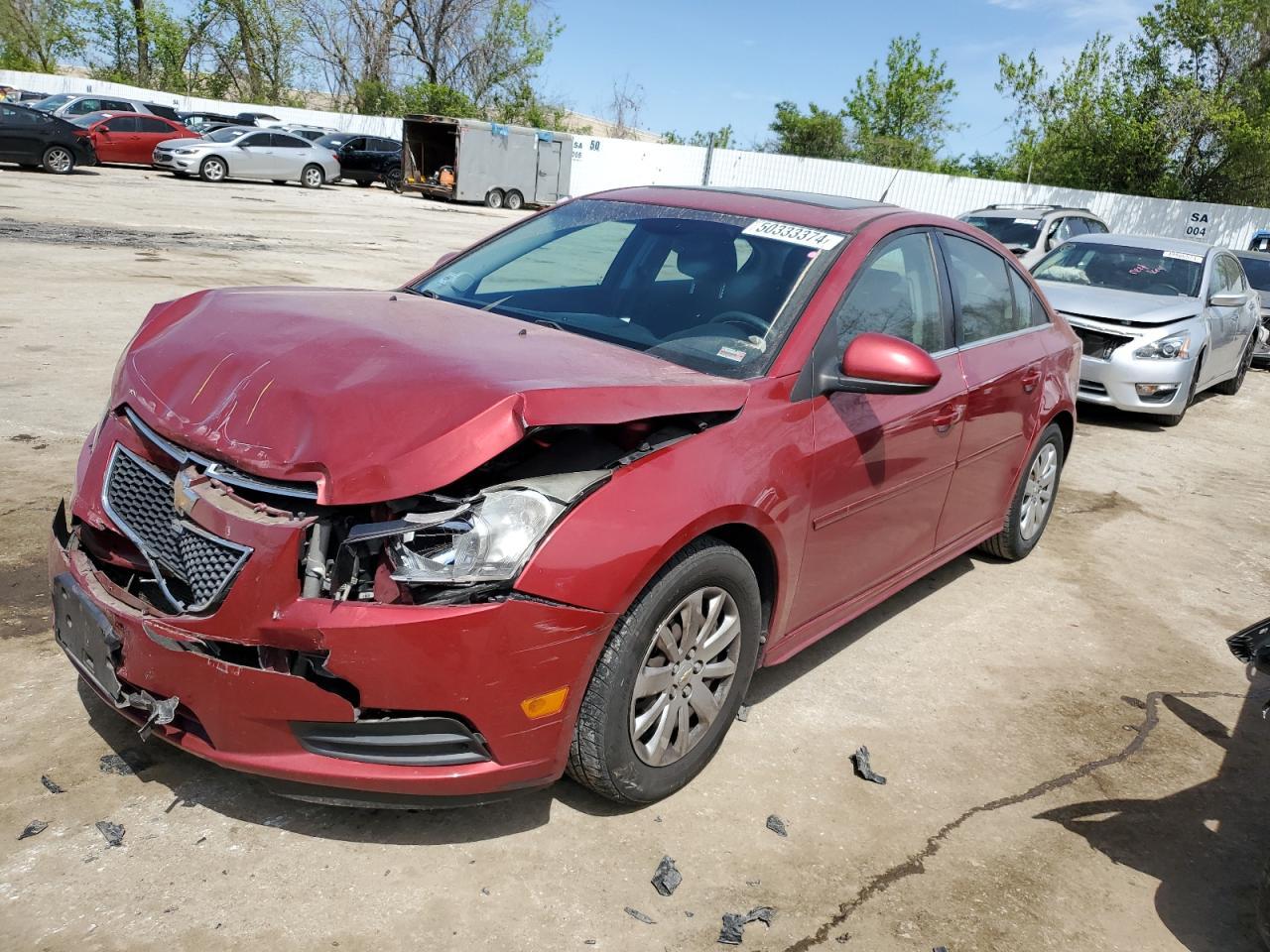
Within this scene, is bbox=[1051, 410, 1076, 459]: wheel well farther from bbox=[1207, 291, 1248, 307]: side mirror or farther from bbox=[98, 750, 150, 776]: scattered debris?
bbox=[1207, 291, 1248, 307]: side mirror

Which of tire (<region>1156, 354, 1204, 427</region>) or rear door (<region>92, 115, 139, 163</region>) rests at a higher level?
rear door (<region>92, 115, 139, 163</region>)

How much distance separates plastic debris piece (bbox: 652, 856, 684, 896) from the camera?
269 cm

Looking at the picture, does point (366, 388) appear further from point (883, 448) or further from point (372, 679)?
point (883, 448)

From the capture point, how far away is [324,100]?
6825cm

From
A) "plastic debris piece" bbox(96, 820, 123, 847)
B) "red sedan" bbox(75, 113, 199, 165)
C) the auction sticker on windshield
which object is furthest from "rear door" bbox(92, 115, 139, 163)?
"plastic debris piece" bbox(96, 820, 123, 847)

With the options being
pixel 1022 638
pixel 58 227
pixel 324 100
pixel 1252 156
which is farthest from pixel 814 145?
pixel 1022 638

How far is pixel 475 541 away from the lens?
246 cm

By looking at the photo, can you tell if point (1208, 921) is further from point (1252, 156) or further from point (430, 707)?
point (1252, 156)

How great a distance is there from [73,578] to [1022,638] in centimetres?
376

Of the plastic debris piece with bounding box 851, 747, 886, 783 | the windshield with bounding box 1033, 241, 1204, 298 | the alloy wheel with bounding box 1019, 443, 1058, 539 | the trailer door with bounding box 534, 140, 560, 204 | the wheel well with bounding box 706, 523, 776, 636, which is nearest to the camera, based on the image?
→ the wheel well with bounding box 706, 523, 776, 636

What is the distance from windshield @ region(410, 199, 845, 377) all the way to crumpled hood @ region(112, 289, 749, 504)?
0.78 ft

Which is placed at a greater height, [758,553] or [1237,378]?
[758,553]

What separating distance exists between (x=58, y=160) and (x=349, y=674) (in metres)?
25.1

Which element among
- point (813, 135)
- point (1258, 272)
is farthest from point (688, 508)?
point (813, 135)
